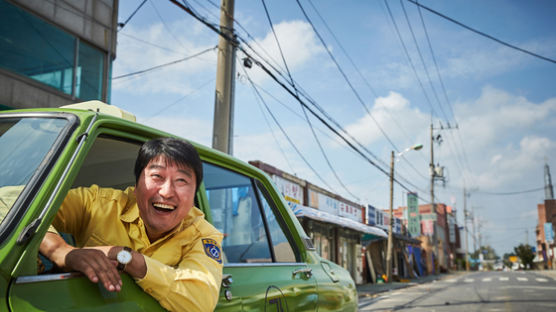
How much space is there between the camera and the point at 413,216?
170 ft

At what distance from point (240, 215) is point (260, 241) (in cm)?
22

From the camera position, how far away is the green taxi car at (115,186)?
1.43 meters

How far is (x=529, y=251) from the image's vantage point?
277ft

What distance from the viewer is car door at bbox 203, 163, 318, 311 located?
2682 millimetres

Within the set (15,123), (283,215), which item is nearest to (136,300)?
(15,123)

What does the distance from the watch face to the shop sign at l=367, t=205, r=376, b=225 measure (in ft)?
98.1

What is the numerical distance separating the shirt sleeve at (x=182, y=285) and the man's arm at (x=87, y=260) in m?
0.10

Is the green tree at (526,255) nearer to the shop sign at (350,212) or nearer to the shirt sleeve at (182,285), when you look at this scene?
the shop sign at (350,212)

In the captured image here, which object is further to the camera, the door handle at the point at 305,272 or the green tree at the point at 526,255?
the green tree at the point at 526,255

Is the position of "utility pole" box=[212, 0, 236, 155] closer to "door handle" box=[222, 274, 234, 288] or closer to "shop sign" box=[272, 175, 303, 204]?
"door handle" box=[222, 274, 234, 288]

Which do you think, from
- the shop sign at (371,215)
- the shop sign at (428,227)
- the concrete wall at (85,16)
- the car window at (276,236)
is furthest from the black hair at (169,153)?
the shop sign at (428,227)

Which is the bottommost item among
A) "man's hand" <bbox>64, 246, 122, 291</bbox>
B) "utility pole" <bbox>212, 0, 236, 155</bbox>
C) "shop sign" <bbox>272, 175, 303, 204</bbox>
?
"man's hand" <bbox>64, 246, 122, 291</bbox>

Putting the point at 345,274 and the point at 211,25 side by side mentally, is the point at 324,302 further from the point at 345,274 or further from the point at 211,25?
the point at 211,25

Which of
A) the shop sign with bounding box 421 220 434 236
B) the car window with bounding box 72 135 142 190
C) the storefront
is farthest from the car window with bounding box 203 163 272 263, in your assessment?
the shop sign with bounding box 421 220 434 236
